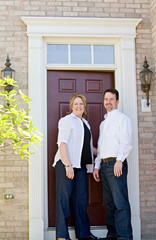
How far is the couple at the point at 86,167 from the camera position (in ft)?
14.8

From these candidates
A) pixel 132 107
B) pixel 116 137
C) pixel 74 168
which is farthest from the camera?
pixel 132 107

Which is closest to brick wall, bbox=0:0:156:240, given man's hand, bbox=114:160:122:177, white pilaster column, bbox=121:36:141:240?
white pilaster column, bbox=121:36:141:240

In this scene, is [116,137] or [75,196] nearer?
[116,137]

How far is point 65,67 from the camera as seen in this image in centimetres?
537

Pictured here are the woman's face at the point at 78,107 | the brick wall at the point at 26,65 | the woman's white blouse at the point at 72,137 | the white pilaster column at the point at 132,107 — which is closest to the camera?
the woman's white blouse at the point at 72,137

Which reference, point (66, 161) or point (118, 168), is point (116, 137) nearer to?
point (118, 168)

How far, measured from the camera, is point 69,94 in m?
5.38

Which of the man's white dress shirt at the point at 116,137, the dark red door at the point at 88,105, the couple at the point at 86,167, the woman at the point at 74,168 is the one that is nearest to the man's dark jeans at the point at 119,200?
the couple at the point at 86,167

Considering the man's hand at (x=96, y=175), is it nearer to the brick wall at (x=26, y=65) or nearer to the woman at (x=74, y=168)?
the woman at (x=74, y=168)

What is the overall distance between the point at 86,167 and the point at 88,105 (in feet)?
3.10

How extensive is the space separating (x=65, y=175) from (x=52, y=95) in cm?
129

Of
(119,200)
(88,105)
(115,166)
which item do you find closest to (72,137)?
(115,166)

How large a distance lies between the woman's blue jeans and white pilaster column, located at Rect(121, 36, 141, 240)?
2.29 feet

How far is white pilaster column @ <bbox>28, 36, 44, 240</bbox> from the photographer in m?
4.92
